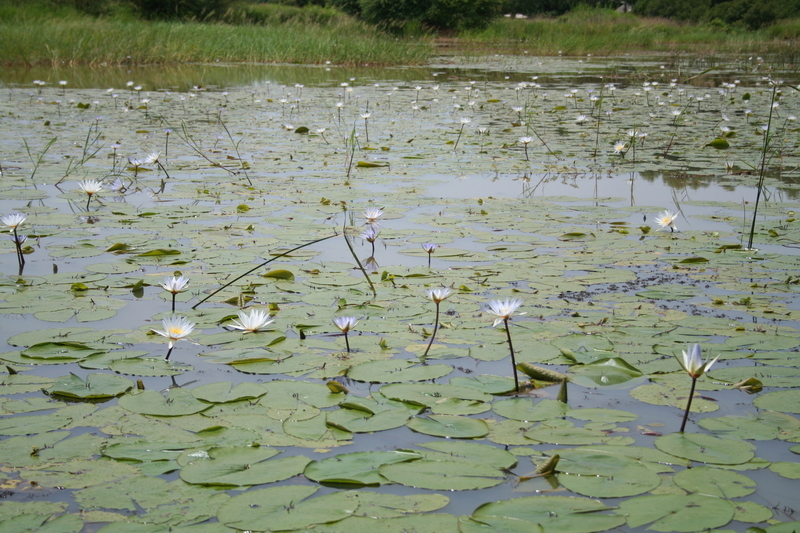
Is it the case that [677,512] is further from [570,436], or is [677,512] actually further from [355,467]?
[355,467]

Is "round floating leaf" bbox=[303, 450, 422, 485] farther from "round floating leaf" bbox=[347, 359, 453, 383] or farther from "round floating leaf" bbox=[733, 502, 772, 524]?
"round floating leaf" bbox=[733, 502, 772, 524]

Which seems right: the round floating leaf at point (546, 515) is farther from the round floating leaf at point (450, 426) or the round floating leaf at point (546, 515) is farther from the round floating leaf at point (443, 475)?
the round floating leaf at point (450, 426)

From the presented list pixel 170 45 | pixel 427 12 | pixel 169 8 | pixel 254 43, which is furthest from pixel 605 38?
pixel 169 8

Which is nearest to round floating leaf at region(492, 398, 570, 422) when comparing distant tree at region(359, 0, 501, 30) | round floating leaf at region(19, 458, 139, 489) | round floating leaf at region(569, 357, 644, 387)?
round floating leaf at region(569, 357, 644, 387)

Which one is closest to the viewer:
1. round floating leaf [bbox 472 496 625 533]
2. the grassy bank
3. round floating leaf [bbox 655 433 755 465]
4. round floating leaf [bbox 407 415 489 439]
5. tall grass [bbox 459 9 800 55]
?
round floating leaf [bbox 472 496 625 533]

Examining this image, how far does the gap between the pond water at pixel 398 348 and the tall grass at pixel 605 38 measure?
17141mm

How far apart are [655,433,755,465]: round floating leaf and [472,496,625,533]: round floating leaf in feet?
0.83

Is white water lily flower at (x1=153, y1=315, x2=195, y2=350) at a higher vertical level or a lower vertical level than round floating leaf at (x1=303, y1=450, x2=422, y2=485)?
higher

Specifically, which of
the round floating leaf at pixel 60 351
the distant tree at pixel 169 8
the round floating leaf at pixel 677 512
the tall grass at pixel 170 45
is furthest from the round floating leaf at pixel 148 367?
the distant tree at pixel 169 8

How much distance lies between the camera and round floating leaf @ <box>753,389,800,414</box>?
1.48 meters

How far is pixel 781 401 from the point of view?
151 cm

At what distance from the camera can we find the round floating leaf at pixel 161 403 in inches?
57.8

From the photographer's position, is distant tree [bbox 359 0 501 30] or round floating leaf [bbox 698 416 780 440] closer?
round floating leaf [bbox 698 416 780 440]

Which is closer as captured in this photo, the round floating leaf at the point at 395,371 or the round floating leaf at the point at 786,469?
the round floating leaf at the point at 786,469
